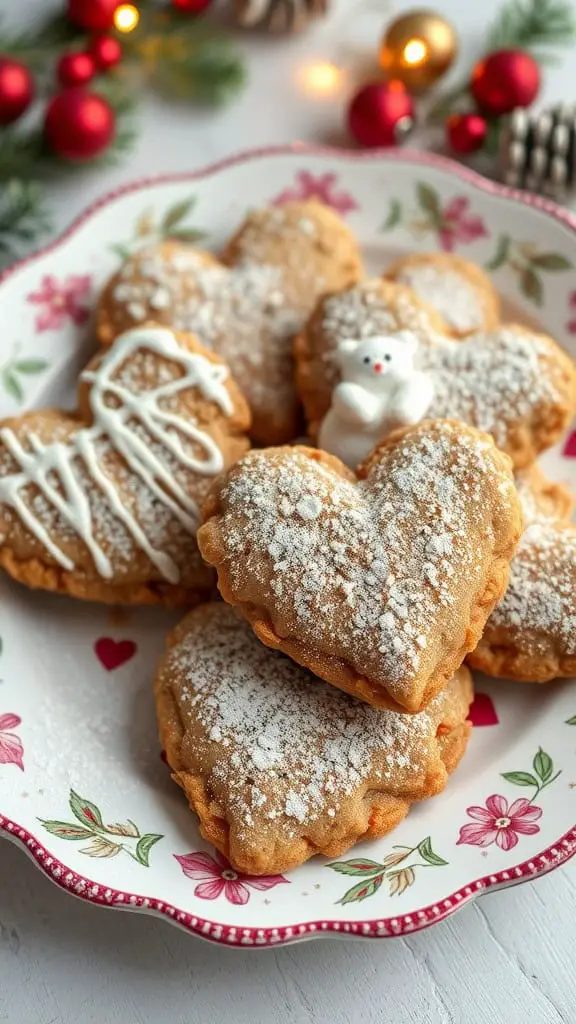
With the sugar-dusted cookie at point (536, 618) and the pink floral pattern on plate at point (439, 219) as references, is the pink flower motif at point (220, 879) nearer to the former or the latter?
the sugar-dusted cookie at point (536, 618)

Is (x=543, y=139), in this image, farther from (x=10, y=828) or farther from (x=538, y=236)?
(x=10, y=828)

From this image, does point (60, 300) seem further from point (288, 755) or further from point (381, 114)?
point (288, 755)

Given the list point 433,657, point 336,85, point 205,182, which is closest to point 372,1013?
point 433,657

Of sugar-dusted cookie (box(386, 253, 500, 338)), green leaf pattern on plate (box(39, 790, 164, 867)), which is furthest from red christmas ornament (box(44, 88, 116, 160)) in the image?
green leaf pattern on plate (box(39, 790, 164, 867))

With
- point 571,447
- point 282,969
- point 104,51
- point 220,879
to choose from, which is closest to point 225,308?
point 571,447

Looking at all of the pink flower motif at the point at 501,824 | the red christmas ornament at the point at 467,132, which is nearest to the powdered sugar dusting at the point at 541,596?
the pink flower motif at the point at 501,824

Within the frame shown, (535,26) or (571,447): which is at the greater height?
(535,26)

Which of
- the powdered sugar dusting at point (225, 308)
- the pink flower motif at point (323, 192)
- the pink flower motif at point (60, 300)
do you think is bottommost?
the pink flower motif at point (60, 300)
